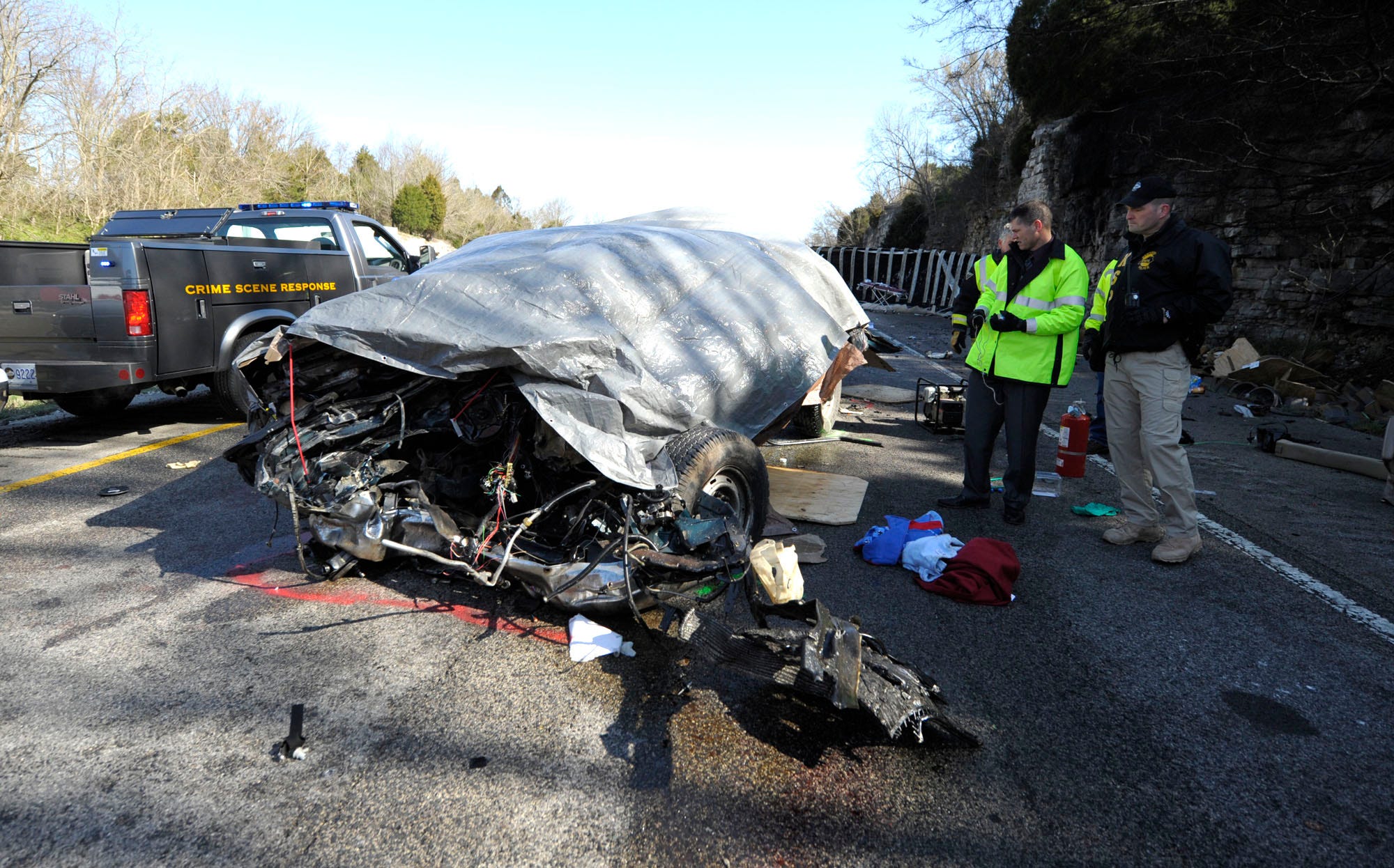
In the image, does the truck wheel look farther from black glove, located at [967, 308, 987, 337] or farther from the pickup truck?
black glove, located at [967, 308, 987, 337]

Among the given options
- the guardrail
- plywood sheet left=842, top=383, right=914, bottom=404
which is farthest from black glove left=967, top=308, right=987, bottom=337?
the guardrail

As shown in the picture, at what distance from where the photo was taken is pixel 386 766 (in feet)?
8.04

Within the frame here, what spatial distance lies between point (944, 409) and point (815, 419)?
4.70ft

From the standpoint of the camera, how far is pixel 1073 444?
5.93 meters

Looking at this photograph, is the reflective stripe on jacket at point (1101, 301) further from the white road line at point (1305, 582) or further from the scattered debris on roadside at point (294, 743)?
the scattered debris on roadside at point (294, 743)

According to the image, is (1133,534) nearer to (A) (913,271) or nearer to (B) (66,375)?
(B) (66,375)

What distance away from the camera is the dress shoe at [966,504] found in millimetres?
5227

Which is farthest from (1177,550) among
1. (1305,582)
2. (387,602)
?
(387,602)

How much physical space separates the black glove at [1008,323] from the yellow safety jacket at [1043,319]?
3 cm

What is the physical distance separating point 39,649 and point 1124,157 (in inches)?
704

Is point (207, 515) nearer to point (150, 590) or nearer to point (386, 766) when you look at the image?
point (150, 590)

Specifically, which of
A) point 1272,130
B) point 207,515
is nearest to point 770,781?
point 207,515

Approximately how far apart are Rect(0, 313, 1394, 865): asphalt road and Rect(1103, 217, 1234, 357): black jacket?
1251 millimetres

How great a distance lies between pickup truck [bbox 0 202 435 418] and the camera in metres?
6.02
